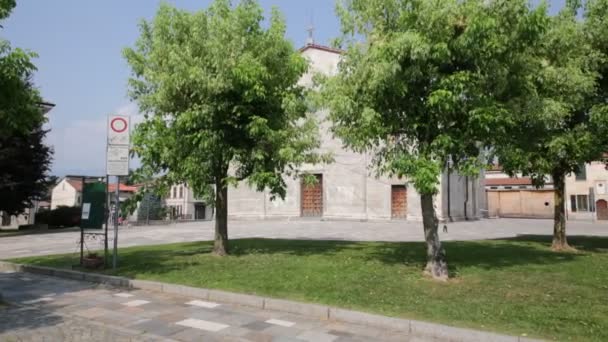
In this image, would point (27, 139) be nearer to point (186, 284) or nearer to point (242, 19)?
point (242, 19)

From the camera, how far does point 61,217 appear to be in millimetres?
34562

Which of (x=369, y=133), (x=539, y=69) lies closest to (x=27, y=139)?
(x=369, y=133)

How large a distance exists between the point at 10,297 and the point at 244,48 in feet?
26.1

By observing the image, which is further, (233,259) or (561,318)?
(233,259)

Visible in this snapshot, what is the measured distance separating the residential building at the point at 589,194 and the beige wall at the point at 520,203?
7.01ft

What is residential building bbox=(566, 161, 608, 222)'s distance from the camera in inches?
1815

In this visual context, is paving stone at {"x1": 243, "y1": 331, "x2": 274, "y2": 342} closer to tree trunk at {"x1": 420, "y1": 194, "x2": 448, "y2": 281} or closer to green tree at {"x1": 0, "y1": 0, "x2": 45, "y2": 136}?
tree trunk at {"x1": 420, "y1": 194, "x2": 448, "y2": 281}

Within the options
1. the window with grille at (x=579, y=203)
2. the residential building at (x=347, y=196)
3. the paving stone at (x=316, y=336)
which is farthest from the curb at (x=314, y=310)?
the window with grille at (x=579, y=203)

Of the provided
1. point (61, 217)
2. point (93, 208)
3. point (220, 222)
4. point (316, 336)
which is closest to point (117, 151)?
point (93, 208)

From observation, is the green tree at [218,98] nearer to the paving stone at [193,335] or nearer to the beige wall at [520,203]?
the paving stone at [193,335]

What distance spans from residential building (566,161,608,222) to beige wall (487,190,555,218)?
7.01 feet

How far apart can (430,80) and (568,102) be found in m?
5.96

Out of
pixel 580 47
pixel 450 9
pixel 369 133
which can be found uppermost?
pixel 580 47

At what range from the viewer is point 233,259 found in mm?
12148
